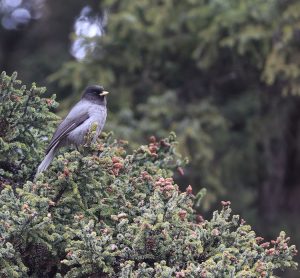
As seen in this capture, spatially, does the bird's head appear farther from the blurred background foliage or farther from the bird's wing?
the blurred background foliage

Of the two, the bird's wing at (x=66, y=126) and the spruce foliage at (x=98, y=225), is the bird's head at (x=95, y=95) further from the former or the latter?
the spruce foliage at (x=98, y=225)

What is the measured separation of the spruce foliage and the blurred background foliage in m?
5.70

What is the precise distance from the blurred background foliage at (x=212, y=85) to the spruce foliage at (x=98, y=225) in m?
5.70

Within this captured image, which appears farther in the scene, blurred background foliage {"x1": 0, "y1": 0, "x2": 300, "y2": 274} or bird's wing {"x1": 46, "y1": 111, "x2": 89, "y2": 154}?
blurred background foliage {"x1": 0, "y1": 0, "x2": 300, "y2": 274}

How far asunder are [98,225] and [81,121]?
8.91 ft

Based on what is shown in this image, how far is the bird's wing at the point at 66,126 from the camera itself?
6.00 m

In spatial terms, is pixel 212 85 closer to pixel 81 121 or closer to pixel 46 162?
pixel 81 121

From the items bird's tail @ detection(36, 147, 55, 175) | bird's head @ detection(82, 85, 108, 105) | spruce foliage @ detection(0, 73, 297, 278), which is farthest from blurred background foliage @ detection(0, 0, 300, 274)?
spruce foliage @ detection(0, 73, 297, 278)

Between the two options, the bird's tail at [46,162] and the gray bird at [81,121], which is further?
the gray bird at [81,121]

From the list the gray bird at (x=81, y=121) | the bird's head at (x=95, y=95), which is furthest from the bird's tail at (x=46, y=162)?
the bird's head at (x=95, y=95)

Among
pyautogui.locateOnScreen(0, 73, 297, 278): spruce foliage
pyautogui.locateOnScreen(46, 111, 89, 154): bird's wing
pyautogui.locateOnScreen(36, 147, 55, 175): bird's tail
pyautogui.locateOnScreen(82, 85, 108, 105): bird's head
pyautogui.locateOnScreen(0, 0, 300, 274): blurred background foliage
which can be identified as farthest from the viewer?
pyautogui.locateOnScreen(0, 0, 300, 274): blurred background foliage

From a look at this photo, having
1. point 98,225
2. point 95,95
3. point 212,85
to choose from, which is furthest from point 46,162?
point 212,85

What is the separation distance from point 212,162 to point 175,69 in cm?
140

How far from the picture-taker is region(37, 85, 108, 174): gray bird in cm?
629
